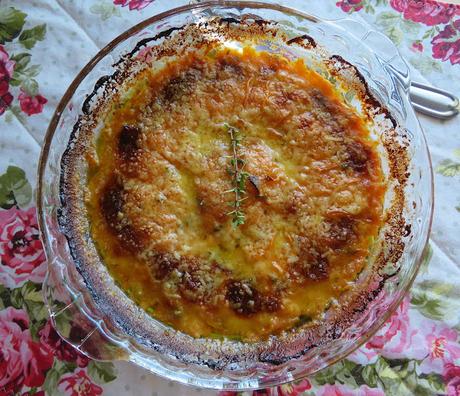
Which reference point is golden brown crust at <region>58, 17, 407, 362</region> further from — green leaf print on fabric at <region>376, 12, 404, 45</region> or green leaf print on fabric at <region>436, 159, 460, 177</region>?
green leaf print on fabric at <region>376, 12, 404, 45</region>

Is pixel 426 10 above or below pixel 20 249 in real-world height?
above

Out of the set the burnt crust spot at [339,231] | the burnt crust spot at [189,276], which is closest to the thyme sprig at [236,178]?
the burnt crust spot at [189,276]

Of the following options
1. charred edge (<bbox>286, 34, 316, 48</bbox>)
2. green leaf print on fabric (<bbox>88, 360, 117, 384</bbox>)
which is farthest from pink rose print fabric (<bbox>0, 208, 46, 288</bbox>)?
charred edge (<bbox>286, 34, 316, 48</bbox>)

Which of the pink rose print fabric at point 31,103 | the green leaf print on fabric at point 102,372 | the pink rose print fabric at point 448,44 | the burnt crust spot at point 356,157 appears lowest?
the green leaf print on fabric at point 102,372

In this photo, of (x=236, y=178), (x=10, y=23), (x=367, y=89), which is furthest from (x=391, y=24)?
(x=10, y=23)

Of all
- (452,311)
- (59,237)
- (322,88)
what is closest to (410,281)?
(452,311)

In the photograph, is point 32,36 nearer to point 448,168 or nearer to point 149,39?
point 149,39

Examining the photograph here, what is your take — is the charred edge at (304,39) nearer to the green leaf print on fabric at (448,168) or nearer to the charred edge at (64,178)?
the green leaf print on fabric at (448,168)
